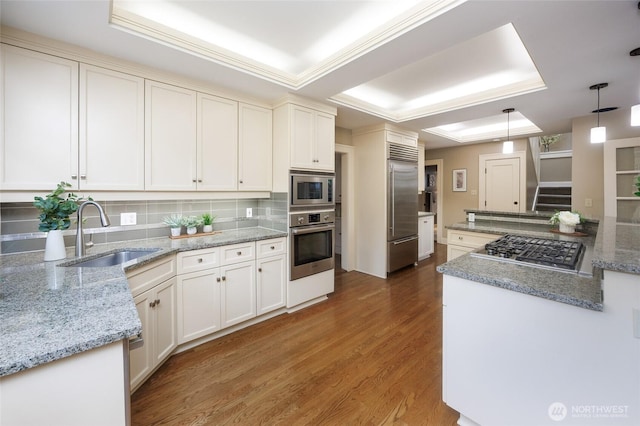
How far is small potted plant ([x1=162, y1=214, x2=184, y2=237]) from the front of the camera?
2.54 m

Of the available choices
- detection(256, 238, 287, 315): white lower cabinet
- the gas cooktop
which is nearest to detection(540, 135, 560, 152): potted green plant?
the gas cooktop

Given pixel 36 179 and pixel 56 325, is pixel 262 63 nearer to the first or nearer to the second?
pixel 36 179

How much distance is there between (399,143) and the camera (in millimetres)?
4273

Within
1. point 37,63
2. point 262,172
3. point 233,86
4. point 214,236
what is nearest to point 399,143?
point 262,172

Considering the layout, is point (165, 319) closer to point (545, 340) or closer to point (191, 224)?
point (191, 224)

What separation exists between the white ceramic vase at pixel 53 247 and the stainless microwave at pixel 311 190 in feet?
6.08

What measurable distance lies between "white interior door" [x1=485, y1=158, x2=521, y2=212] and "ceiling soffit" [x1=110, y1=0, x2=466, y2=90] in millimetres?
4941

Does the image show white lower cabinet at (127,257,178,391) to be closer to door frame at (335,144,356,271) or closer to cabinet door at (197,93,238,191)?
cabinet door at (197,93,238,191)

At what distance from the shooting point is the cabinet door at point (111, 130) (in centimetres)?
196

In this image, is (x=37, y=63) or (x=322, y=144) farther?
(x=322, y=144)

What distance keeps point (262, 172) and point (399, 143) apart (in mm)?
2424

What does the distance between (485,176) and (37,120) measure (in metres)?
6.90

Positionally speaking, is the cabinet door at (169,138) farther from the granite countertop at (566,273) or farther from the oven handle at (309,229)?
the granite countertop at (566,273)

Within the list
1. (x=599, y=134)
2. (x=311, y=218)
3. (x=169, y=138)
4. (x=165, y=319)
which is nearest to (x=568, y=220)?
(x=599, y=134)
